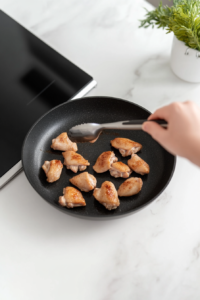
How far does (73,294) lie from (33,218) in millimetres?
208

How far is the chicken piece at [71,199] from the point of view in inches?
28.5

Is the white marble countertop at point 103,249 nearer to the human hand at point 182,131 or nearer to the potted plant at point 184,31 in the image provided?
the potted plant at point 184,31

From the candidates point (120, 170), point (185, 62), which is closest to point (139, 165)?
point (120, 170)

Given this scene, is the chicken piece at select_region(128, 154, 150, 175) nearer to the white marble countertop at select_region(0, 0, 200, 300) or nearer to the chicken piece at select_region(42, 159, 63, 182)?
the white marble countertop at select_region(0, 0, 200, 300)

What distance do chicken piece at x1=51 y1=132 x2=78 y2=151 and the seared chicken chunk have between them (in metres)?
0.13

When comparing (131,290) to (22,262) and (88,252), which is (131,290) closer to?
(88,252)

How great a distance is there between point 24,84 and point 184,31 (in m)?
0.54

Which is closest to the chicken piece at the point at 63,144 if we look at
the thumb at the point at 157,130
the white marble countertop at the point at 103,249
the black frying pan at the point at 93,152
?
the black frying pan at the point at 93,152

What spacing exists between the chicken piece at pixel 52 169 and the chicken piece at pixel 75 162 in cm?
2

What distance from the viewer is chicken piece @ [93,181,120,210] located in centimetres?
72

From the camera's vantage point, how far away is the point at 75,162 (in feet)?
2.62

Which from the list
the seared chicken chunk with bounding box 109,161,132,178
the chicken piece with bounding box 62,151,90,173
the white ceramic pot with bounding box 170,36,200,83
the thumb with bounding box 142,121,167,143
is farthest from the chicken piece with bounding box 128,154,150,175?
the white ceramic pot with bounding box 170,36,200,83

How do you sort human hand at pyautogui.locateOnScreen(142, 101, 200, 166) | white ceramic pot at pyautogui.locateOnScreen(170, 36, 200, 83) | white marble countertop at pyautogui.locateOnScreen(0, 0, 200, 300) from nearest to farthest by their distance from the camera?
human hand at pyautogui.locateOnScreen(142, 101, 200, 166), white marble countertop at pyautogui.locateOnScreen(0, 0, 200, 300), white ceramic pot at pyautogui.locateOnScreen(170, 36, 200, 83)

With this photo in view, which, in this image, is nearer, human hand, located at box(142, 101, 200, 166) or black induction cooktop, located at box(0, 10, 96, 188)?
human hand, located at box(142, 101, 200, 166)
